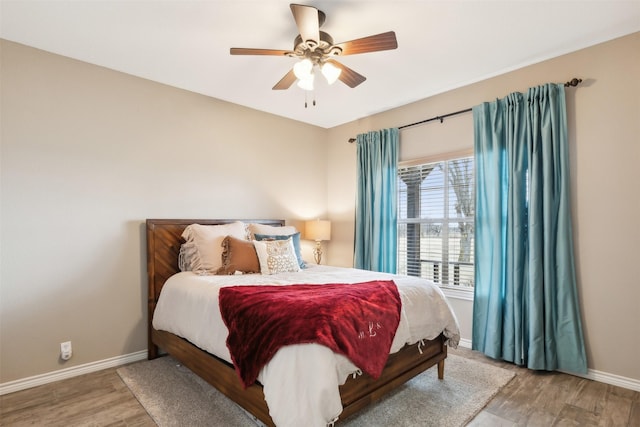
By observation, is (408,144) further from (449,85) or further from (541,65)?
(541,65)

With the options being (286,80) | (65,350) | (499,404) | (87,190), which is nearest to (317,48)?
(286,80)

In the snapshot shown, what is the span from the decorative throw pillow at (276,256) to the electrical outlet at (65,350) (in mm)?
1626

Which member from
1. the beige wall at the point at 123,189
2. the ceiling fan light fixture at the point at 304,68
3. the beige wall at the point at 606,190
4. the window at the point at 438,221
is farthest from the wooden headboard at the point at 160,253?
the beige wall at the point at 606,190

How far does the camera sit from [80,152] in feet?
9.19

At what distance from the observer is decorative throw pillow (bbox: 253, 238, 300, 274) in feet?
9.69

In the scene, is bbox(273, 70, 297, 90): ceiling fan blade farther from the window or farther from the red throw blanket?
the window

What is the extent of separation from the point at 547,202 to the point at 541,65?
3.93 ft

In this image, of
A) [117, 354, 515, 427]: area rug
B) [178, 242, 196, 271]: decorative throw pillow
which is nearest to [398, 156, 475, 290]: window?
[117, 354, 515, 427]: area rug

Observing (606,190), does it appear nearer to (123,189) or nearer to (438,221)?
(438,221)

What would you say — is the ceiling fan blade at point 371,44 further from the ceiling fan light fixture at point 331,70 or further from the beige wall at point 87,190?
the beige wall at point 87,190

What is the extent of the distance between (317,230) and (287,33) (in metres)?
2.38

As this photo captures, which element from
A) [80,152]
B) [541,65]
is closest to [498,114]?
[541,65]

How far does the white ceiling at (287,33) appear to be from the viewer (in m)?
2.17

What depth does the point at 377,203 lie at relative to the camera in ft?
13.4
